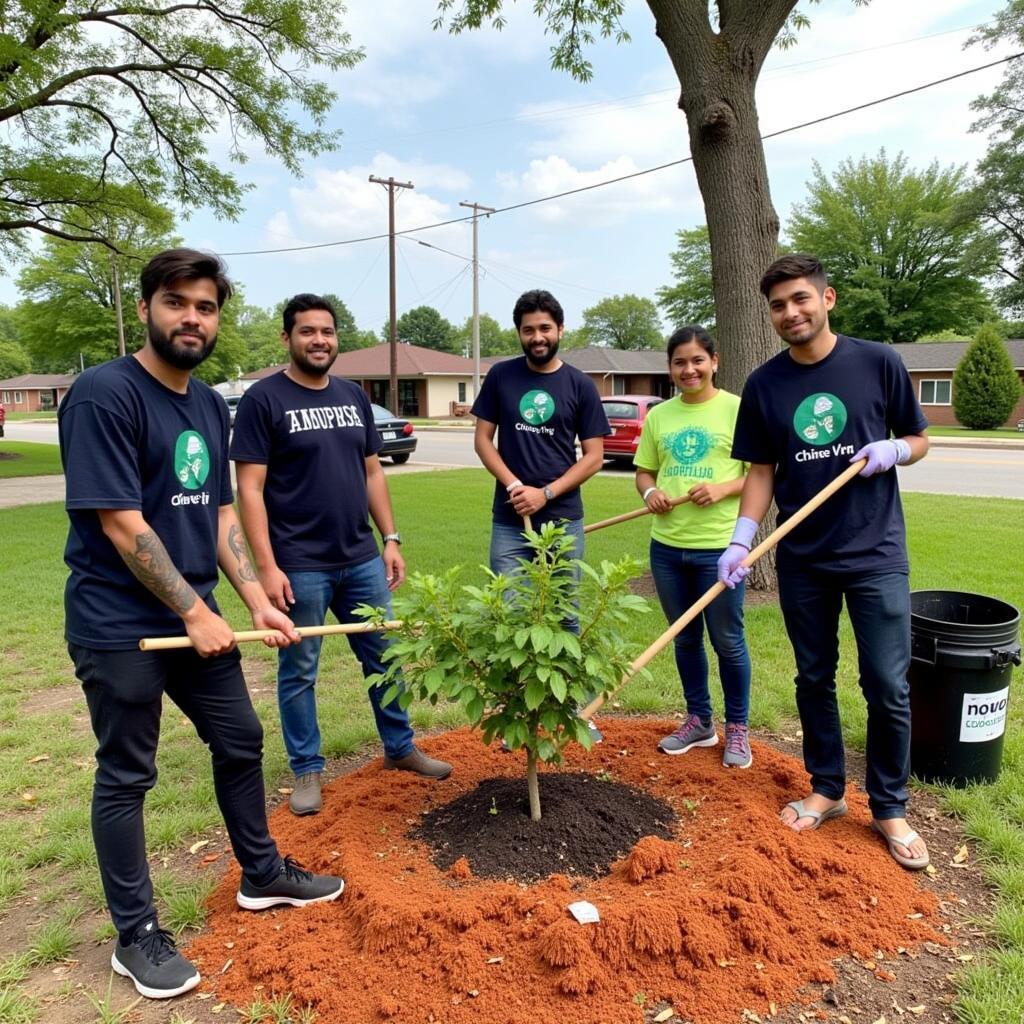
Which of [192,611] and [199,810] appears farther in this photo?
[199,810]

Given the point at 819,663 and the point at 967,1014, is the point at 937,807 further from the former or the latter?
the point at 967,1014

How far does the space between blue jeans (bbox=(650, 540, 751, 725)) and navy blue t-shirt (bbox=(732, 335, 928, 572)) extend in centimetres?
57

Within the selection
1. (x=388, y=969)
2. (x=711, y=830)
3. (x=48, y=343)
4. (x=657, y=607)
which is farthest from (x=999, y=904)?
(x=48, y=343)

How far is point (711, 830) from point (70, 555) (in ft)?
8.19

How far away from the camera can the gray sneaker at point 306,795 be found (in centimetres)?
343

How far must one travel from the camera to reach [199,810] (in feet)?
11.7

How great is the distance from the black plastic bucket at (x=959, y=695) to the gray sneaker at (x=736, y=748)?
0.74 metres

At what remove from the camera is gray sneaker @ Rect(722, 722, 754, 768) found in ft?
12.2

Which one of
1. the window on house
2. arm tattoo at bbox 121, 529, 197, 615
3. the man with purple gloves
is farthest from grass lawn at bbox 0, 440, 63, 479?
the window on house

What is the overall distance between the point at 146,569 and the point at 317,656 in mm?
1323

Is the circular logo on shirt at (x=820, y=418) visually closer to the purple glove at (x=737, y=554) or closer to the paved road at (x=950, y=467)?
the purple glove at (x=737, y=554)

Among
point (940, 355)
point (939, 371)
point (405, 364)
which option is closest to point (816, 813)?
point (939, 371)

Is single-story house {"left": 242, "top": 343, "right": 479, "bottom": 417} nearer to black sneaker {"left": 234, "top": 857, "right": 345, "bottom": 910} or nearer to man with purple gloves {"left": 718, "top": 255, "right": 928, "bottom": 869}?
man with purple gloves {"left": 718, "top": 255, "right": 928, "bottom": 869}

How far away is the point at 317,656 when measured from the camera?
11.4 ft
